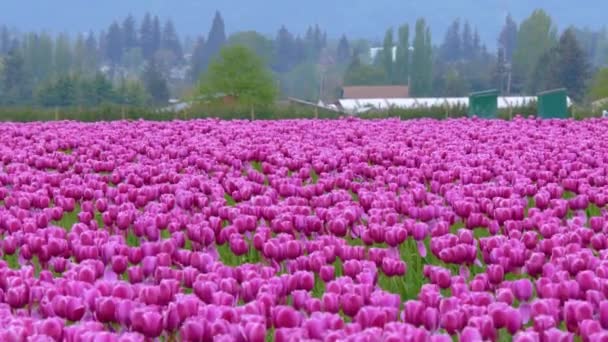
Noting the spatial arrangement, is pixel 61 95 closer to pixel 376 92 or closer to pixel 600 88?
pixel 600 88

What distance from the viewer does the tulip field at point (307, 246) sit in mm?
4566

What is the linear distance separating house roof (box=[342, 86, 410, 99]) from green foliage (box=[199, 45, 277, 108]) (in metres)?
46.6

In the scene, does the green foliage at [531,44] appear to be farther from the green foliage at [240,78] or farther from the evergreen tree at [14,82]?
the evergreen tree at [14,82]

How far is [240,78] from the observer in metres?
128

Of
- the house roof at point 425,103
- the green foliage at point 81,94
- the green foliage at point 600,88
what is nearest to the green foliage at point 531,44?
the green foliage at point 600,88

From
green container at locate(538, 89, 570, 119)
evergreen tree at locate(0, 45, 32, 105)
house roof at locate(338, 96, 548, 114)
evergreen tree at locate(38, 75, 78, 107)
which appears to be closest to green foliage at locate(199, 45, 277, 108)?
house roof at locate(338, 96, 548, 114)

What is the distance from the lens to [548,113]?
97.8ft

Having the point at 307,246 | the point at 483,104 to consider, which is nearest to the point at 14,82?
the point at 483,104

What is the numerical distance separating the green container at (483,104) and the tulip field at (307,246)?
1624cm

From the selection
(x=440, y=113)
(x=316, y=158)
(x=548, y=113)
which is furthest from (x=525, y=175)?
(x=440, y=113)

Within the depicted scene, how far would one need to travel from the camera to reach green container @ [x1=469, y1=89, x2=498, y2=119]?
1179 inches

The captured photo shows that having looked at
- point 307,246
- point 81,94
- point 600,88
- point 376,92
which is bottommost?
point 307,246

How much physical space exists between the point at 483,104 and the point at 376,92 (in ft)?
493

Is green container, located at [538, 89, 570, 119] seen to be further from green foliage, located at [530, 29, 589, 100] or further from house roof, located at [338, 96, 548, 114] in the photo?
green foliage, located at [530, 29, 589, 100]
